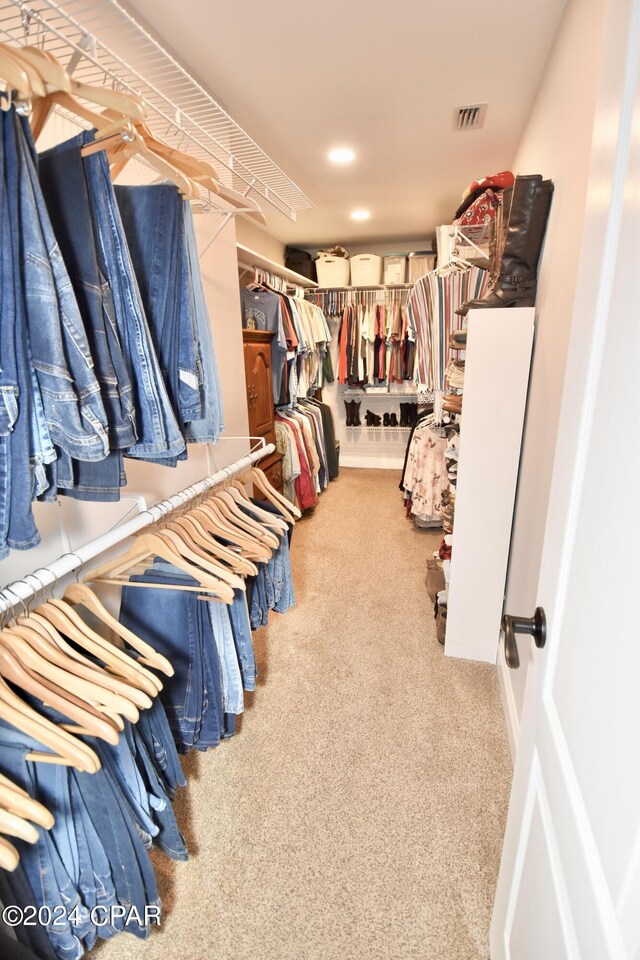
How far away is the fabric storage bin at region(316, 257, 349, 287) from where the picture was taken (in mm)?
4613

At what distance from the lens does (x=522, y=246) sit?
165 cm

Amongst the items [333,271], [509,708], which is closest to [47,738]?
[509,708]

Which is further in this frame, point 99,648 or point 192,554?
point 192,554

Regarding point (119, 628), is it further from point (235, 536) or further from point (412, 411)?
point (412, 411)

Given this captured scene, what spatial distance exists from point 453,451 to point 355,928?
189 centimetres

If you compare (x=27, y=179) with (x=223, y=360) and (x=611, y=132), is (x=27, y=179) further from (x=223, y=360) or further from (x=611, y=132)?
(x=223, y=360)

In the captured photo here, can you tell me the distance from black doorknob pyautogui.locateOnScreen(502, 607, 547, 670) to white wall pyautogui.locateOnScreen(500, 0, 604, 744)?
71 centimetres

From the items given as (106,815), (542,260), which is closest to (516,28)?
(542,260)

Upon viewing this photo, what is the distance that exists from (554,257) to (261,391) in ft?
6.67

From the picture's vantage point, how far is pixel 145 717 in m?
1.10

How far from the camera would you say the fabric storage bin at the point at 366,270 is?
456 centimetres

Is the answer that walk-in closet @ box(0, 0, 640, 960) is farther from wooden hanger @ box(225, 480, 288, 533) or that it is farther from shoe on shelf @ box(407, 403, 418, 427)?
shoe on shelf @ box(407, 403, 418, 427)

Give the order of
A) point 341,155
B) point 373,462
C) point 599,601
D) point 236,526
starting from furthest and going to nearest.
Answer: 1. point 373,462
2. point 341,155
3. point 236,526
4. point 599,601

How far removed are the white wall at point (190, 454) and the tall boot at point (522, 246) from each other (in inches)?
46.1
